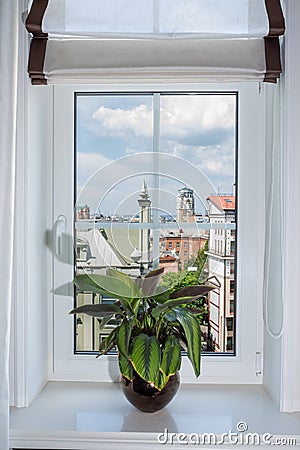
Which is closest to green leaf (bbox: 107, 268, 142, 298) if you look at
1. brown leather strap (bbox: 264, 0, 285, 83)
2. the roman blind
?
the roman blind

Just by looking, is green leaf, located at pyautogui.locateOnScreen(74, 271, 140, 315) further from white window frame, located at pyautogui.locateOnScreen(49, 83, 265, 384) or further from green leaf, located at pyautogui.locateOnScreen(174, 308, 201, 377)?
white window frame, located at pyautogui.locateOnScreen(49, 83, 265, 384)

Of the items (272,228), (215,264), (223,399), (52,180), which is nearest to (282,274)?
(272,228)

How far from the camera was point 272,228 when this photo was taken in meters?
1.82

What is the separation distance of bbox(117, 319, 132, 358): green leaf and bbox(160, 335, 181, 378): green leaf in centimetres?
10

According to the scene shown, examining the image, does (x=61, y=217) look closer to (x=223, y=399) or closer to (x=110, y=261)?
(x=110, y=261)

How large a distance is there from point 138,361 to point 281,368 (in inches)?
16.1

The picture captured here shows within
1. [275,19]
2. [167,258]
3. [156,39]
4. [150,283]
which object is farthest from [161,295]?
[275,19]

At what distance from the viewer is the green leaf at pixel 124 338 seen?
1.63 metres

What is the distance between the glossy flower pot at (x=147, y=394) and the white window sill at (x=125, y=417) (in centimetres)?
3

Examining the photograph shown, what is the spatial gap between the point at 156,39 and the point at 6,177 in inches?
22.4

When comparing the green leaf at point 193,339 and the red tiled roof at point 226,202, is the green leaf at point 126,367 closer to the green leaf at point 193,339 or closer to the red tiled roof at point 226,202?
the green leaf at point 193,339

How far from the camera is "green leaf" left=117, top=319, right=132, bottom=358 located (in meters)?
1.63

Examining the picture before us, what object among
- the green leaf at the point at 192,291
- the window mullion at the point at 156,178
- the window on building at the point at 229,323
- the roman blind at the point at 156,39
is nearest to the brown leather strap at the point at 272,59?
the roman blind at the point at 156,39

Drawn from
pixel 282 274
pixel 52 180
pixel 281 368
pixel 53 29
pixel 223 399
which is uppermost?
pixel 53 29
